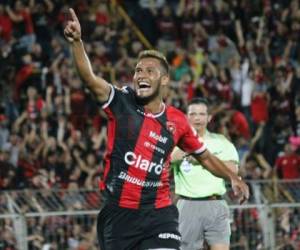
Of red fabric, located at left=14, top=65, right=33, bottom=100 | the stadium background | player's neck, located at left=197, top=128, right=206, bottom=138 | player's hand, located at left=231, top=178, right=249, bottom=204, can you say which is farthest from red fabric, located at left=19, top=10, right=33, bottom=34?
player's hand, located at left=231, top=178, right=249, bottom=204

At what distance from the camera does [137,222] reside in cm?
832

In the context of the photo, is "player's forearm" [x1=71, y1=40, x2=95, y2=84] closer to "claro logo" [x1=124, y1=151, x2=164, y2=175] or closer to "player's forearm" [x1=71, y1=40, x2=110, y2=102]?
"player's forearm" [x1=71, y1=40, x2=110, y2=102]

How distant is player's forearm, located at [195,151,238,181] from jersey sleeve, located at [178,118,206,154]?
6cm

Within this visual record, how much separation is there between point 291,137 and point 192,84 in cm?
235

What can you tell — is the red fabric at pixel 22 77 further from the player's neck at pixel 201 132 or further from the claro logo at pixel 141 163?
the claro logo at pixel 141 163

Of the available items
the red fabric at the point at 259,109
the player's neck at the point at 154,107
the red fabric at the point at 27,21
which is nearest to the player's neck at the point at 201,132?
the player's neck at the point at 154,107

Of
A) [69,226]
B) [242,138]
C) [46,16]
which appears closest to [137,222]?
[69,226]

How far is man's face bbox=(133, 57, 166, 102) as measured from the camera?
8336 millimetres

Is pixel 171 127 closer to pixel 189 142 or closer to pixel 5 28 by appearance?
pixel 189 142

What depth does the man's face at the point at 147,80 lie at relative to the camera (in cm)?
834

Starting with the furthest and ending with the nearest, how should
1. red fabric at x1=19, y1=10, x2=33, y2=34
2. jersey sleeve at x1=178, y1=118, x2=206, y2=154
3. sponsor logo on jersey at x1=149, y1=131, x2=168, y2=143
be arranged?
red fabric at x1=19, y1=10, x2=33, y2=34
jersey sleeve at x1=178, y1=118, x2=206, y2=154
sponsor logo on jersey at x1=149, y1=131, x2=168, y2=143

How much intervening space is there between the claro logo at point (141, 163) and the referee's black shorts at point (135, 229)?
0.32 metres

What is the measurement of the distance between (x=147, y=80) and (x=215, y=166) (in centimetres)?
100

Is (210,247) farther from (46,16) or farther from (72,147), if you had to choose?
(46,16)
